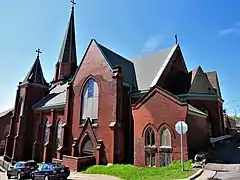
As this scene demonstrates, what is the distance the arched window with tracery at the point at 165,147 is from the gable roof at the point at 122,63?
30.9ft

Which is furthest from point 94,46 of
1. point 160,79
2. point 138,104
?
point 138,104

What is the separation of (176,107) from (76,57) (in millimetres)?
33220

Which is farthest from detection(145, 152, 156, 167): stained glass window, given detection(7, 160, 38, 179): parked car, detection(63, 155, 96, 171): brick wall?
detection(7, 160, 38, 179): parked car

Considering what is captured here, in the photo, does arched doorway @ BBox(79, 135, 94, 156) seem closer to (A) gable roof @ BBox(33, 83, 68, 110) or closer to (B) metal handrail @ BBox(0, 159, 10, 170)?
(A) gable roof @ BBox(33, 83, 68, 110)

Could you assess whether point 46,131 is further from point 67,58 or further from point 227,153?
point 227,153

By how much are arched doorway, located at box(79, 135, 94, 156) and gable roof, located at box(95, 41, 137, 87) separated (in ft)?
26.9

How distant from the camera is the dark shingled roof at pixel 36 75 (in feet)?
130

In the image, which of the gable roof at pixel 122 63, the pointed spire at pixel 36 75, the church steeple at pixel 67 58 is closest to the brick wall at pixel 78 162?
the gable roof at pixel 122 63

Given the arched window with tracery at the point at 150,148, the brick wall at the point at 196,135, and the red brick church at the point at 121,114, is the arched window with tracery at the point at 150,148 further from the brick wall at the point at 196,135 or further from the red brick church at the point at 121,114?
the brick wall at the point at 196,135

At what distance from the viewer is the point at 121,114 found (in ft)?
80.6

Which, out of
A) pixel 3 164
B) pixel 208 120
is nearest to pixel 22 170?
pixel 3 164

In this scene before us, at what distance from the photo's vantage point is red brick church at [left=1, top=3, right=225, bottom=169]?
1986 centimetres

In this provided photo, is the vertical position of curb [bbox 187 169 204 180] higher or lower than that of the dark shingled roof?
lower

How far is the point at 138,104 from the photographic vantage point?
21.8 meters
